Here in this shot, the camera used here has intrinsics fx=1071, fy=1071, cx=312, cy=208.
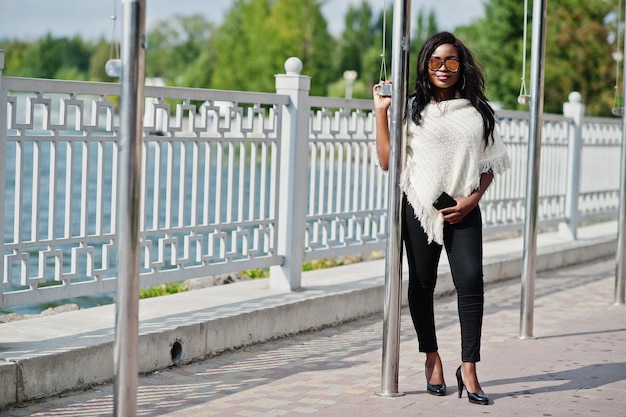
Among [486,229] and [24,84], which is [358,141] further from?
[24,84]

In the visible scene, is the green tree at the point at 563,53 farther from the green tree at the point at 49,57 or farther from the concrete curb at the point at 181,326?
the green tree at the point at 49,57

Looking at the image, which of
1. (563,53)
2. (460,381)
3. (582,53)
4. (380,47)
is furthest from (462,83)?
(380,47)

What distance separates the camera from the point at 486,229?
10578 mm

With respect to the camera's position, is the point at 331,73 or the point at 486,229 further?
the point at 331,73

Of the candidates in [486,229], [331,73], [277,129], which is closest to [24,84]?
[277,129]

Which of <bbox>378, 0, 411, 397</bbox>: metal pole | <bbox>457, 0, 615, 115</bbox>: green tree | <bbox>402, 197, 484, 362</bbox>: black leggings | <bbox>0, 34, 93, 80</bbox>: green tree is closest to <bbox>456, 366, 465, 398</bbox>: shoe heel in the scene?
<bbox>402, 197, 484, 362</bbox>: black leggings

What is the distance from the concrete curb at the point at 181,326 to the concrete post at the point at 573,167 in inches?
144

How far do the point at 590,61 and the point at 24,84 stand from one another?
143 feet

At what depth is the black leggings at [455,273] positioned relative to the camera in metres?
5.31

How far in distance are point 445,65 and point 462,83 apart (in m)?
0.17

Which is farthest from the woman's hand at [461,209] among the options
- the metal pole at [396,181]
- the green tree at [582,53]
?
the green tree at [582,53]

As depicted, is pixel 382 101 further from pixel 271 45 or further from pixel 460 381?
pixel 271 45

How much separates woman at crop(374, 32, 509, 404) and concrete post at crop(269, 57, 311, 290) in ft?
6.97

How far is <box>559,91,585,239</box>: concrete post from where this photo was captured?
12.1m
